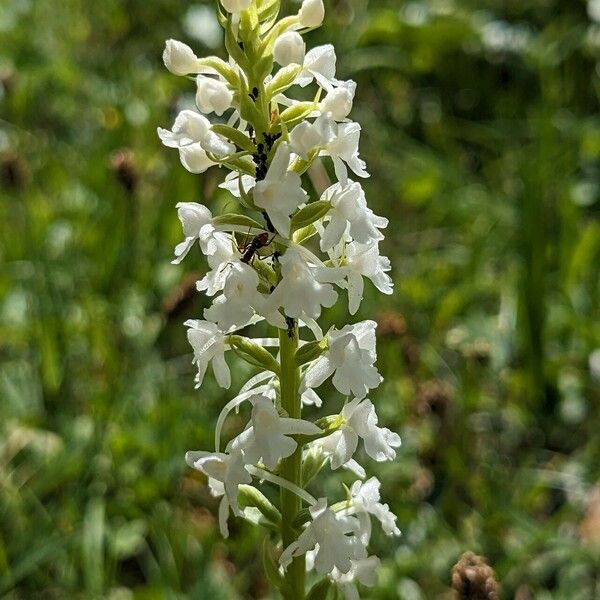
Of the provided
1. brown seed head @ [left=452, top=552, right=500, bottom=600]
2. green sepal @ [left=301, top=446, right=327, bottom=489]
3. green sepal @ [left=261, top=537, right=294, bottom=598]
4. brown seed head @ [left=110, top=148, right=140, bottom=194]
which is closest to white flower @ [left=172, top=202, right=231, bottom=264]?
green sepal @ [left=301, top=446, right=327, bottom=489]

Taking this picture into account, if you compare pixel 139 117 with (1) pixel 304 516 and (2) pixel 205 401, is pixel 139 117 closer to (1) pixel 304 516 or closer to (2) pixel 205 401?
(2) pixel 205 401

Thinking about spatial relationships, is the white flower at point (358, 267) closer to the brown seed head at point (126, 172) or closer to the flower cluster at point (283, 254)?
the flower cluster at point (283, 254)

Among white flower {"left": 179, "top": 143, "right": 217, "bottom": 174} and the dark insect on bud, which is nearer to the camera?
white flower {"left": 179, "top": 143, "right": 217, "bottom": 174}

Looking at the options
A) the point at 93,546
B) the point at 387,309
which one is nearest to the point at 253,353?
the point at 93,546

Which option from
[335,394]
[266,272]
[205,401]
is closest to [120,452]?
[205,401]

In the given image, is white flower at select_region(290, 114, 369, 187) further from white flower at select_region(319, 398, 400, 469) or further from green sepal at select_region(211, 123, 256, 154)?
white flower at select_region(319, 398, 400, 469)

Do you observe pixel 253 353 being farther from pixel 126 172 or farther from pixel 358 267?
pixel 126 172
